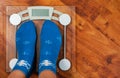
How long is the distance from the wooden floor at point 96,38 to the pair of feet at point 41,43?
3.7 inches

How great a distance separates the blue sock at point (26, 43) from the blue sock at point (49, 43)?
0.14 feet

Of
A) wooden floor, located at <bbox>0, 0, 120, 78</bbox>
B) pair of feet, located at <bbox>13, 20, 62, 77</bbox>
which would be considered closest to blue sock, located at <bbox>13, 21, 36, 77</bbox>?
pair of feet, located at <bbox>13, 20, 62, 77</bbox>

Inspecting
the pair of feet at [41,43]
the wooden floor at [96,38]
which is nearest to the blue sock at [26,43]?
the pair of feet at [41,43]

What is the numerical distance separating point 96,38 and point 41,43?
26cm

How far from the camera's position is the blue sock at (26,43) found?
1.06 m

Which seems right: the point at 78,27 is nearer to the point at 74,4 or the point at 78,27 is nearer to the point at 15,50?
the point at 74,4

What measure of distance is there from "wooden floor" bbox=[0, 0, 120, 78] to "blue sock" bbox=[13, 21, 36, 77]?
0.35 feet

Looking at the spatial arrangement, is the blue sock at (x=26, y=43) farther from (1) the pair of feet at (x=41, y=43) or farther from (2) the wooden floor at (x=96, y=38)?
(2) the wooden floor at (x=96, y=38)

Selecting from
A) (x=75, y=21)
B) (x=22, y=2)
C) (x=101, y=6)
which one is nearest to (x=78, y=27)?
(x=75, y=21)

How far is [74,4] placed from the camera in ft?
3.59

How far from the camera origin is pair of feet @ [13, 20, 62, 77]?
105 cm

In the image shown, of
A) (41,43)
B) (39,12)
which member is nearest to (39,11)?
(39,12)

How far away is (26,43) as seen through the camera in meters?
1.10

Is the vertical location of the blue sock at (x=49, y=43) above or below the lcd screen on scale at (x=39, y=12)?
below
